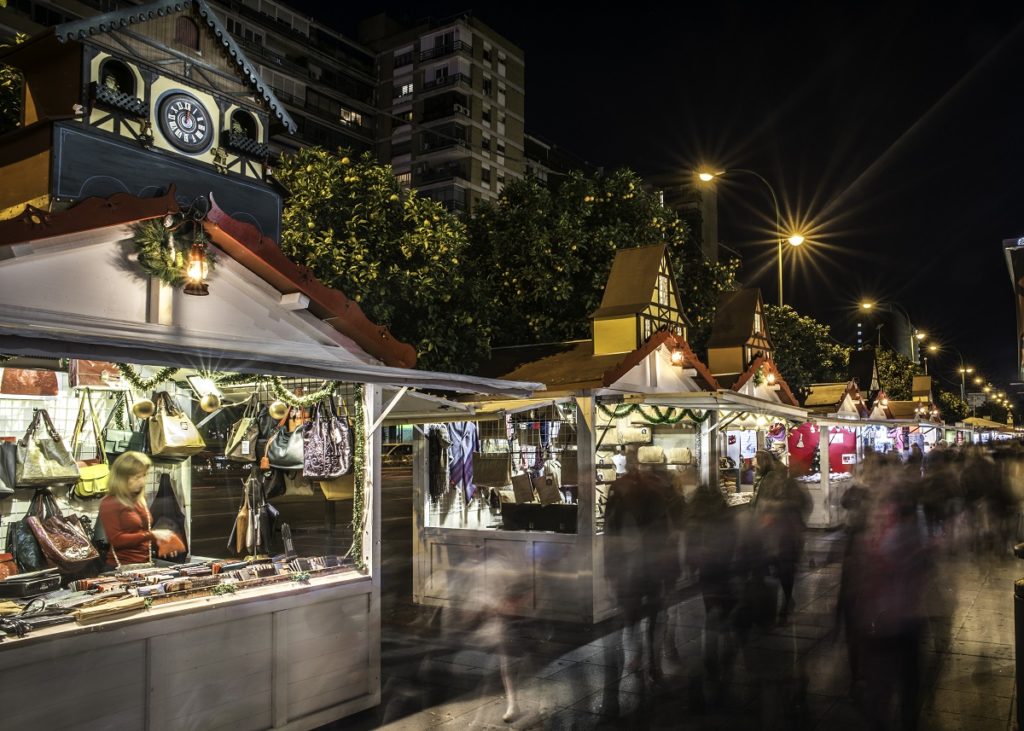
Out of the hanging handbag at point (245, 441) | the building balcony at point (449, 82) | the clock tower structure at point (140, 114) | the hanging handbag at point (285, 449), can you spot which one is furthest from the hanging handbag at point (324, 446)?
the building balcony at point (449, 82)

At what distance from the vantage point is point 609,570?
10.6 meters

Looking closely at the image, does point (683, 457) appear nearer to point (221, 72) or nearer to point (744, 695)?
point (744, 695)

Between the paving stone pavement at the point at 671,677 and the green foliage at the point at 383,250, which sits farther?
the green foliage at the point at 383,250

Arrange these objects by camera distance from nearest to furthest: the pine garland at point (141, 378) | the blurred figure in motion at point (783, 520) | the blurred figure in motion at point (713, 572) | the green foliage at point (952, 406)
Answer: the pine garland at point (141, 378), the blurred figure in motion at point (713, 572), the blurred figure in motion at point (783, 520), the green foliage at point (952, 406)

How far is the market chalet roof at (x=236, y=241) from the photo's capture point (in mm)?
5457

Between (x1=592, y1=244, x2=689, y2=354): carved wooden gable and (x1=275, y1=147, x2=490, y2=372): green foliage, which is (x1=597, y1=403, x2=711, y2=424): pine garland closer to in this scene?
(x1=592, y1=244, x2=689, y2=354): carved wooden gable

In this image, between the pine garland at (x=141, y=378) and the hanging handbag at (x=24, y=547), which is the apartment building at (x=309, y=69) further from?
the hanging handbag at (x=24, y=547)

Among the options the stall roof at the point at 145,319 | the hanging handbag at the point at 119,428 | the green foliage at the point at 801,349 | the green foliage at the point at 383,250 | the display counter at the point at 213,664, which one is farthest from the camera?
the green foliage at the point at 801,349

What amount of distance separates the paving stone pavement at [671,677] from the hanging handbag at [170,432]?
8.40 ft

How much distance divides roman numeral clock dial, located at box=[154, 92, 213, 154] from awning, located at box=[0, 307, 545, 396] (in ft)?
7.57

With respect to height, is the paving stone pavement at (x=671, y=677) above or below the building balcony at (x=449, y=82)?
below

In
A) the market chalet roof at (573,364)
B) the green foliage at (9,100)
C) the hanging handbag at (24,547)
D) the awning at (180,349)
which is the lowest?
the hanging handbag at (24,547)

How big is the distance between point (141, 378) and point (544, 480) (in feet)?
18.6

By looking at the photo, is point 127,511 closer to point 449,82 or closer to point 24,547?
point 24,547
